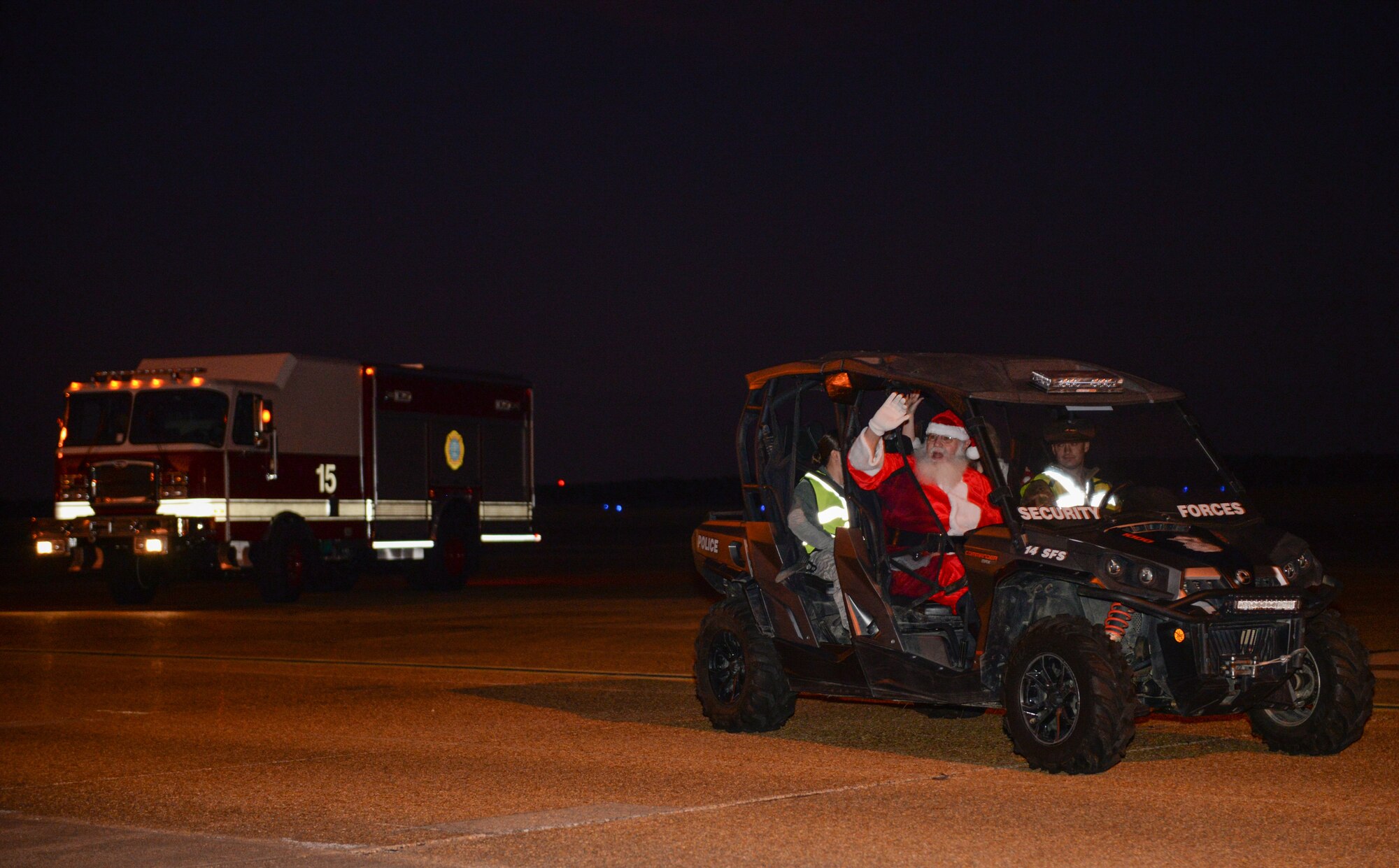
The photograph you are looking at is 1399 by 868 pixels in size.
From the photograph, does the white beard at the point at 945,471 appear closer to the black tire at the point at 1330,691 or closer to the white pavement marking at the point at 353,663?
the black tire at the point at 1330,691

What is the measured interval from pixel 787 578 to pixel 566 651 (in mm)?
6206

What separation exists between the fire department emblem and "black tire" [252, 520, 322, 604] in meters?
2.95

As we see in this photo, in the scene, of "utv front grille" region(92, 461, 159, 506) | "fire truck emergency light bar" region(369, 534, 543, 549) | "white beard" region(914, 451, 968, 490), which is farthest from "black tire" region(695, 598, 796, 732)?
"fire truck emergency light bar" region(369, 534, 543, 549)

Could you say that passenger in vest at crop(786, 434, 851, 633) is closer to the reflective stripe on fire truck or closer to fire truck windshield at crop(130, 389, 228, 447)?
the reflective stripe on fire truck

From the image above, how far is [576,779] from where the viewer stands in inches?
339

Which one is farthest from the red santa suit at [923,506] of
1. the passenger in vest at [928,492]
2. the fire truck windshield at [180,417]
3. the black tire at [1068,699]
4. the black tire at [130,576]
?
the black tire at [130,576]

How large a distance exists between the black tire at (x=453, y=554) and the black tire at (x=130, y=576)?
158 inches

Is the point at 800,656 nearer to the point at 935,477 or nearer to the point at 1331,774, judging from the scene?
the point at 935,477

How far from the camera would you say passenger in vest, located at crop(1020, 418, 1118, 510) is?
9.01 m

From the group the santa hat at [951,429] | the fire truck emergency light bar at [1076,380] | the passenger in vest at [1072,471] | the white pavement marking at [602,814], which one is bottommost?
the white pavement marking at [602,814]

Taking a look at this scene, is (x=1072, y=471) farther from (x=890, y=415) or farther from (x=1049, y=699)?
(x=1049, y=699)

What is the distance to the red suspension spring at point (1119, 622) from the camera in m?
8.33

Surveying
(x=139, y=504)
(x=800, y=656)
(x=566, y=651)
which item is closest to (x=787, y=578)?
(x=800, y=656)

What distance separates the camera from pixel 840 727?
34.2 feet
